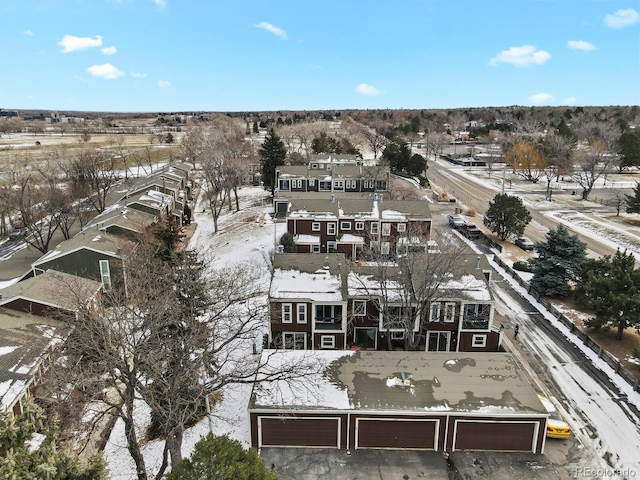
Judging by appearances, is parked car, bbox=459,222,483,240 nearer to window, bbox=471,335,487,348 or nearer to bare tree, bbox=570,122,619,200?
window, bbox=471,335,487,348

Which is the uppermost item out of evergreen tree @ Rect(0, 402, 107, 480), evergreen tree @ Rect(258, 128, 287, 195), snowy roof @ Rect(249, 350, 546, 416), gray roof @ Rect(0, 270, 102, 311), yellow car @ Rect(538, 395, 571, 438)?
evergreen tree @ Rect(258, 128, 287, 195)

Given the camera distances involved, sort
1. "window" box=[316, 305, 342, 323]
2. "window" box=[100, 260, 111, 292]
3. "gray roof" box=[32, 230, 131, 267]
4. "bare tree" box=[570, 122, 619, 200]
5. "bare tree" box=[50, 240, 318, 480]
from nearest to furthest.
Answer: "bare tree" box=[50, 240, 318, 480] < "window" box=[316, 305, 342, 323] < "gray roof" box=[32, 230, 131, 267] < "window" box=[100, 260, 111, 292] < "bare tree" box=[570, 122, 619, 200]

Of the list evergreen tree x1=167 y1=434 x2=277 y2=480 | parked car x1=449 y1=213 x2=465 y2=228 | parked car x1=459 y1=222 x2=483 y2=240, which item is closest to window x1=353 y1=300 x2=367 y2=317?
evergreen tree x1=167 y1=434 x2=277 y2=480

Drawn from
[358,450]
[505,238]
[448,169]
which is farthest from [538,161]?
[358,450]

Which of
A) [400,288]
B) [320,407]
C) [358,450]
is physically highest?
[400,288]

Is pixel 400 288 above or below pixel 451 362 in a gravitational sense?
above

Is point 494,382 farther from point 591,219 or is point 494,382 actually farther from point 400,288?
point 591,219

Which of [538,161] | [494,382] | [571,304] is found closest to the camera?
[494,382]
